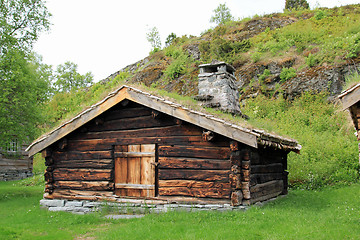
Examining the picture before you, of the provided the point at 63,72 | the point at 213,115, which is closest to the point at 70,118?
the point at 213,115

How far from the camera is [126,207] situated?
32.4 feet

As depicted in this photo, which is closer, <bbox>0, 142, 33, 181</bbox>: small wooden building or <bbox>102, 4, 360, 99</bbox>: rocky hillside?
<bbox>102, 4, 360, 99</bbox>: rocky hillside

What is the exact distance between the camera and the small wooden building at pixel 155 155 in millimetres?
8750

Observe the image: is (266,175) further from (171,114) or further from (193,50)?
(193,50)

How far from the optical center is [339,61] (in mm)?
21312

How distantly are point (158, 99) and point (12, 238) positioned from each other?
198 inches

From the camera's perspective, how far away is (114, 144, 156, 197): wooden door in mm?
9836

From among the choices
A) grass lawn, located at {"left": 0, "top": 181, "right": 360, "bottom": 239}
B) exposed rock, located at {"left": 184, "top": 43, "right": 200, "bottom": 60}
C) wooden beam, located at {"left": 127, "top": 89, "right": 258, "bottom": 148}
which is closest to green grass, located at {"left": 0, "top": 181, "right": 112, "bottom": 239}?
grass lawn, located at {"left": 0, "top": 181, "right": 360, "bottom": 239}

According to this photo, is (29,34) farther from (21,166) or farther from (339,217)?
(339,217)

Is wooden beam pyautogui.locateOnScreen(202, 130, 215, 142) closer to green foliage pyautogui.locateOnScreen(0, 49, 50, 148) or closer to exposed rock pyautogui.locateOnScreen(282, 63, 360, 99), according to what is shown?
green foliage pyautogui.locateOnScreen(0, 49, 50, 148)

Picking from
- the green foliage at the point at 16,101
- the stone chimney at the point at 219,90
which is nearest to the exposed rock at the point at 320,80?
the stone chimney at the point at 219,90

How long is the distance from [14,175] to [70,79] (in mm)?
30613

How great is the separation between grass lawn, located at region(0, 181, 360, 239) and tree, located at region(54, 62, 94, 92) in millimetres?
42539

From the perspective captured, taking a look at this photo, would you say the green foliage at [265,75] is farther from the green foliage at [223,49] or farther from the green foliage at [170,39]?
→ the green foliage at [170,39]
